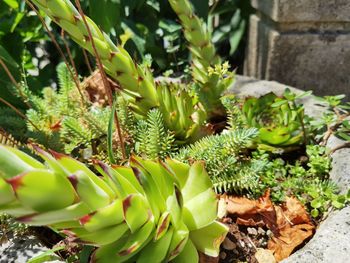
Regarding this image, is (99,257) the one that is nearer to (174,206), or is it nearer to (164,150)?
(174,206)

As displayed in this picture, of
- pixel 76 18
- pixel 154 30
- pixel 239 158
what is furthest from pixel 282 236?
pixel 154 30

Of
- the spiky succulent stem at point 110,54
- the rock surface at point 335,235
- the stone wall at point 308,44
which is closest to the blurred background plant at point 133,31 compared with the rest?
the stone wall at point 308,44

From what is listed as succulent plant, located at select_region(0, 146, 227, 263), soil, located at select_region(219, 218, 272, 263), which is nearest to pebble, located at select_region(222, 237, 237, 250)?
soil, located at select_region(219, 218, 272, 263)

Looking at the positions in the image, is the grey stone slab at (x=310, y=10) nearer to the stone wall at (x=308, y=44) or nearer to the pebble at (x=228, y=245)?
the stone wall at (x=308, y=44)

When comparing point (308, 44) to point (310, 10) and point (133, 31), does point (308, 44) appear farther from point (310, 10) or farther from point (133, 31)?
point (133, 31)

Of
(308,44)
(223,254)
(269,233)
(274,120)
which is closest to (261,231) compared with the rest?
(269,233)
